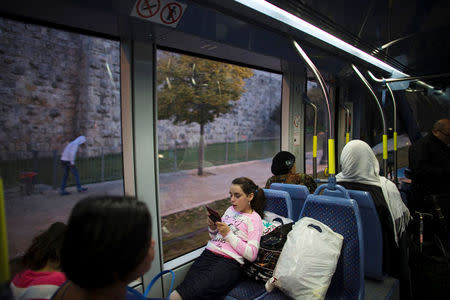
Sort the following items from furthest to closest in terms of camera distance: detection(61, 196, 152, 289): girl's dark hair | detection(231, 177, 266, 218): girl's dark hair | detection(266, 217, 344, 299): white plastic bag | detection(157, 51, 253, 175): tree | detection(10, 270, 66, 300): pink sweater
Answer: detection(157, 51, 253, 175): tree
detection(231, 177, 266, 218): girl's dark hair
detection(266, 217, 344, 299): white plastic bag
detection(10, 270, 66, 300): pink sweater
detection(61, 196, 152, 289): girl's dark hair

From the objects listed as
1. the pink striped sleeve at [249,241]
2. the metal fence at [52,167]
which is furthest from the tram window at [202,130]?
the pink striped sleeve at [249,241]

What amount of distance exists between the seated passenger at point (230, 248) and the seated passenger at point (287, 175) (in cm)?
65

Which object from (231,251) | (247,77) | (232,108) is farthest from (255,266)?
(232,108)

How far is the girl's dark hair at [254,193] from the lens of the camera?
7.51 feet

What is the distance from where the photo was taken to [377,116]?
19.6 ft

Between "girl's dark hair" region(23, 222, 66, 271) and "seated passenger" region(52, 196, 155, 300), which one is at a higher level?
"seated passenger" region(52, 196, 155, 300)

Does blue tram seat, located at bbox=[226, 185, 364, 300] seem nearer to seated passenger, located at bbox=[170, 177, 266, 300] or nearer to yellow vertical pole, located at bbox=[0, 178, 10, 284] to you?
seated passenger, located at bbox=[170, 177, 266, 300]

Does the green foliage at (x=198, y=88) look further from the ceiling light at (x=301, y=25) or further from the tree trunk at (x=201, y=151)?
the ceiling light at (x=301, y=25)

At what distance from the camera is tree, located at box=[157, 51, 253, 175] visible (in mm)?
3346

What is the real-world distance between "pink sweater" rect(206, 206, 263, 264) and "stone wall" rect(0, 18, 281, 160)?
3.65 ft

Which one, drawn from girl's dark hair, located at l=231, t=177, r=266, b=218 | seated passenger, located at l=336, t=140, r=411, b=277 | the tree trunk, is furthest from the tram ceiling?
the tree trunk

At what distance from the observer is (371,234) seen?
7.84ft

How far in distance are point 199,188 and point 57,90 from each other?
4.58 m

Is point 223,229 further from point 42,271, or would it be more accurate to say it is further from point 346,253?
point 42,271
